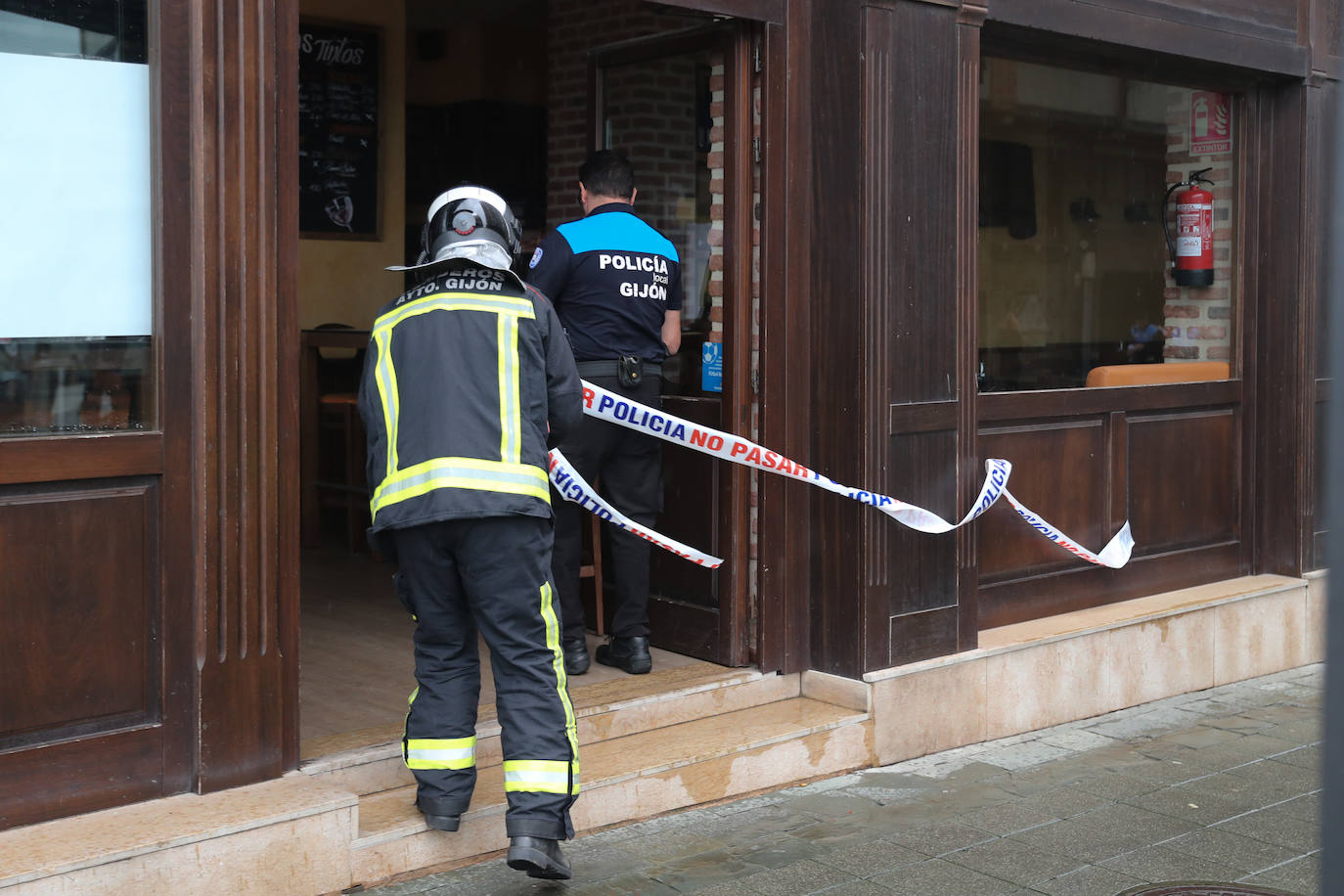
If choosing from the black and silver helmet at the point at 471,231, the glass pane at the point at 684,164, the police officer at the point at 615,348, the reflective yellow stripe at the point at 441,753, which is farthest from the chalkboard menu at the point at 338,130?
the reflective yellow stripe at the point at 441,753

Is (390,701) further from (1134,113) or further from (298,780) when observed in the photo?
(1134,113)

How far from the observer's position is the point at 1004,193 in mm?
6668

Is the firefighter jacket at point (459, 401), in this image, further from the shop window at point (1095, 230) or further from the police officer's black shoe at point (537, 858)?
the shop window at point (1095, 230)

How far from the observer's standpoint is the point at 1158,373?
7406mm

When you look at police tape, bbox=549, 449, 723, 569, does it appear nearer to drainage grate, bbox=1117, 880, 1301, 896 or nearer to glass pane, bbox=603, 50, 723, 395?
glass pane, bbox=603, 50, 723, 395

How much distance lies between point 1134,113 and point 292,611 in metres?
4.94

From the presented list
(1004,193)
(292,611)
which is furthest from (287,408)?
(1004,193)

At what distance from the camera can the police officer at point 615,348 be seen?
5762 mm

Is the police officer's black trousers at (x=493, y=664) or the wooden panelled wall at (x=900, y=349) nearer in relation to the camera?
the police officer's black trousers at (x=493, y=664)

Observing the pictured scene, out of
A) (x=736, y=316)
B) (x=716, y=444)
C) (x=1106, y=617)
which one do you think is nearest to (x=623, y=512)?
(x=716, y=444)

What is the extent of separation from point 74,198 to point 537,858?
2.16m

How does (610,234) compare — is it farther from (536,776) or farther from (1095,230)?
(1095,230)

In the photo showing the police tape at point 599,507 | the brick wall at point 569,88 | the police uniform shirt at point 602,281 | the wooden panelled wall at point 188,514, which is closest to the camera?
the wooden panelled wall at point 188,514

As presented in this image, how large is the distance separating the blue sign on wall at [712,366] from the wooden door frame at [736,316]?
198 mm
